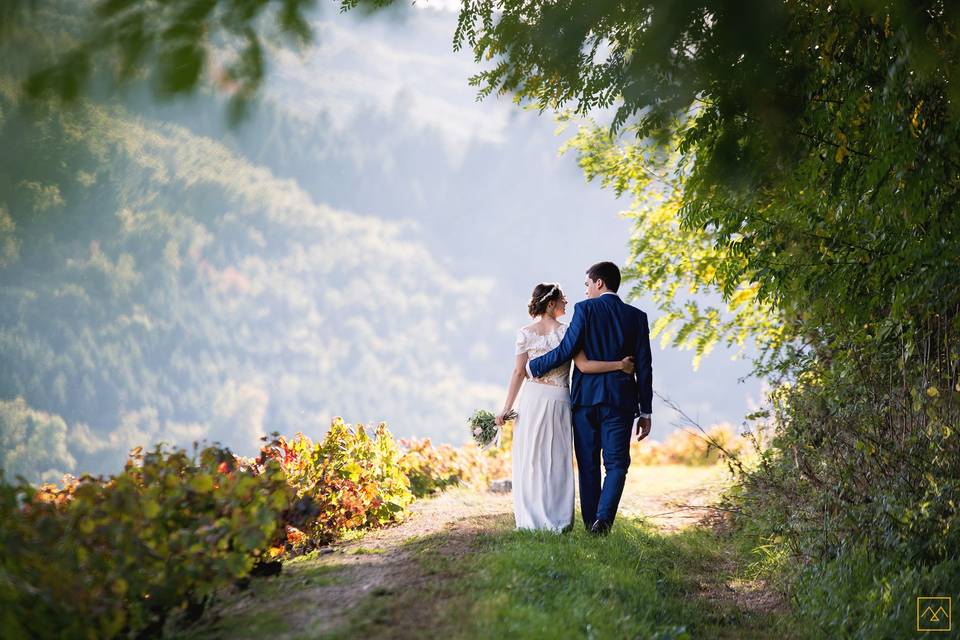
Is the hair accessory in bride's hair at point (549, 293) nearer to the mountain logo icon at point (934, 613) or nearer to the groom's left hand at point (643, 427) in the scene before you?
the groom's left hand at point (643, 427)

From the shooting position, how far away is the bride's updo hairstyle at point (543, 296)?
7.11m

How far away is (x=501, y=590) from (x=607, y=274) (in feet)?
10.2

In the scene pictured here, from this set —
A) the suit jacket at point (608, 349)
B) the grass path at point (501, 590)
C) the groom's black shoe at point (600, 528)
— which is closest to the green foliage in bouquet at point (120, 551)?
the grass path at point (501, 590)

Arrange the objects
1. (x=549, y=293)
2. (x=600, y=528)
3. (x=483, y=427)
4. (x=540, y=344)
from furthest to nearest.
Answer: (x=483, y=427), (x=549, y=293), (x=540, y=344), (x=600, y=528)

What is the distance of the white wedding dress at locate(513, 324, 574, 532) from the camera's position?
680cm

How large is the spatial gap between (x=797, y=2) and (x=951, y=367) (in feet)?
8.37

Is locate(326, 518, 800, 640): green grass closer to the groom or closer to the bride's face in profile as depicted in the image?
the groom

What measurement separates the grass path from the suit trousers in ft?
0.87

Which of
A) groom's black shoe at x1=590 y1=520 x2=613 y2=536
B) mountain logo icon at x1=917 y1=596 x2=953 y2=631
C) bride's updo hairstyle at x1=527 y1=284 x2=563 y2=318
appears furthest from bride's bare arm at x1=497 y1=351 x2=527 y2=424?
mountain logo icon at x1=917 y1=596 x2=953 y2=631

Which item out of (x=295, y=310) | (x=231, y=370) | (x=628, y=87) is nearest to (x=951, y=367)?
(x=628, y=87)

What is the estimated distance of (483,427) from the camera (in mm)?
7668

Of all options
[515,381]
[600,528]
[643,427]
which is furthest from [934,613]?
[515,381]

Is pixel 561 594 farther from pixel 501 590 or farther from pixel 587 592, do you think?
pixel 501 590

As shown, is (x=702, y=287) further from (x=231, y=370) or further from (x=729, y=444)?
(x=231, y=370)
